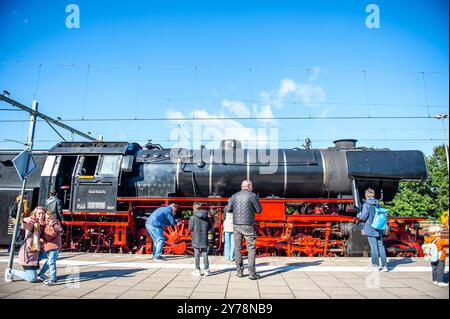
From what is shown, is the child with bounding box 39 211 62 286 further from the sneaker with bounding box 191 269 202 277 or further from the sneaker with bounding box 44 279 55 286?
the sneaker with bounding box 191 269 202 277

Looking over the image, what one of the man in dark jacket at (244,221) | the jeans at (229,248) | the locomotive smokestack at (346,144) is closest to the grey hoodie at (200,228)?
the man in dark jacket at (244,221)

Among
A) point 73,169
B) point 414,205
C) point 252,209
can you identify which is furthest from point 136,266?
point 414,205

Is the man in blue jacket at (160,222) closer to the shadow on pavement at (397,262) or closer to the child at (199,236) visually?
the child at (199,236)

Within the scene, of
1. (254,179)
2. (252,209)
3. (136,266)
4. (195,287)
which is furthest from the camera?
(254,179)

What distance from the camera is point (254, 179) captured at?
8453mm

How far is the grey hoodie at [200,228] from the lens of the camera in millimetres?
5609

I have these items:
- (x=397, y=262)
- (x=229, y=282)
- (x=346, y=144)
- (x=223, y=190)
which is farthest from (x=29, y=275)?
(x=346, y=144)

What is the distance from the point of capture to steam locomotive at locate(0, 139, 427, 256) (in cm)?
790

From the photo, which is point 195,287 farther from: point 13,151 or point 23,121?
point 23,121

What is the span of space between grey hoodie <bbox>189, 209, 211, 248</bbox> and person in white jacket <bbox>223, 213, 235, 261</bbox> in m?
1.87

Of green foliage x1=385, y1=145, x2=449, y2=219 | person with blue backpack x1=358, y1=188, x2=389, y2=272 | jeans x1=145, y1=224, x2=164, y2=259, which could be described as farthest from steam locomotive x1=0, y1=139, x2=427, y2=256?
person with blue backpack x1=358, y1=188, x2=389, y2=272

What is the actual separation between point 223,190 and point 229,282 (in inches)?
150

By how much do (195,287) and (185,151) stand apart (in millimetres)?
5206

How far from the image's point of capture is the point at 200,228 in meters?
5.67
